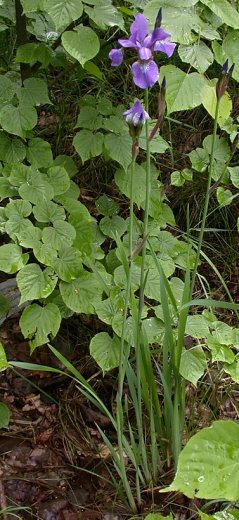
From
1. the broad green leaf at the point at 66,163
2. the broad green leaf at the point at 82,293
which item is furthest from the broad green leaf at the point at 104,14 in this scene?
the broad green leaf at the point at 82,293

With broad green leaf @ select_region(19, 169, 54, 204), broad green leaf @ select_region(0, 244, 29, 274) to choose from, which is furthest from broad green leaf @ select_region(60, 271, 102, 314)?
broad green leaf @ select_region(19, 169, 54, 204)

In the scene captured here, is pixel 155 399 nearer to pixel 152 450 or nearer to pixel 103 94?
pixel 152 450

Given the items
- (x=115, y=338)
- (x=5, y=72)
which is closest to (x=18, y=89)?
(x=5, y=72)

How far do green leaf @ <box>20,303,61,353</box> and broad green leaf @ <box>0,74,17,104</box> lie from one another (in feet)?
2.15

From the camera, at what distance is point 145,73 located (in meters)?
1.04

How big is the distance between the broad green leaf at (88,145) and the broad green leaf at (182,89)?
18.5 inches

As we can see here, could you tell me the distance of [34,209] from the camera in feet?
5.20

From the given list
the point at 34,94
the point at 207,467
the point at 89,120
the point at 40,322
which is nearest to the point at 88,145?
the point at 89,120

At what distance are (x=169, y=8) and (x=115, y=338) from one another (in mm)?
830

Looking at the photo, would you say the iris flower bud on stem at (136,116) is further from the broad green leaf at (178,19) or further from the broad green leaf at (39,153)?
the broad green leaf at (39,153)

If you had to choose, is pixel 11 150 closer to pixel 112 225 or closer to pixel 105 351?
pixel 112 225

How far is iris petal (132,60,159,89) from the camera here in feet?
3.41

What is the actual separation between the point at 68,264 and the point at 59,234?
91 mm

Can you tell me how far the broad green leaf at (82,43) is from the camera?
4.73 feet
